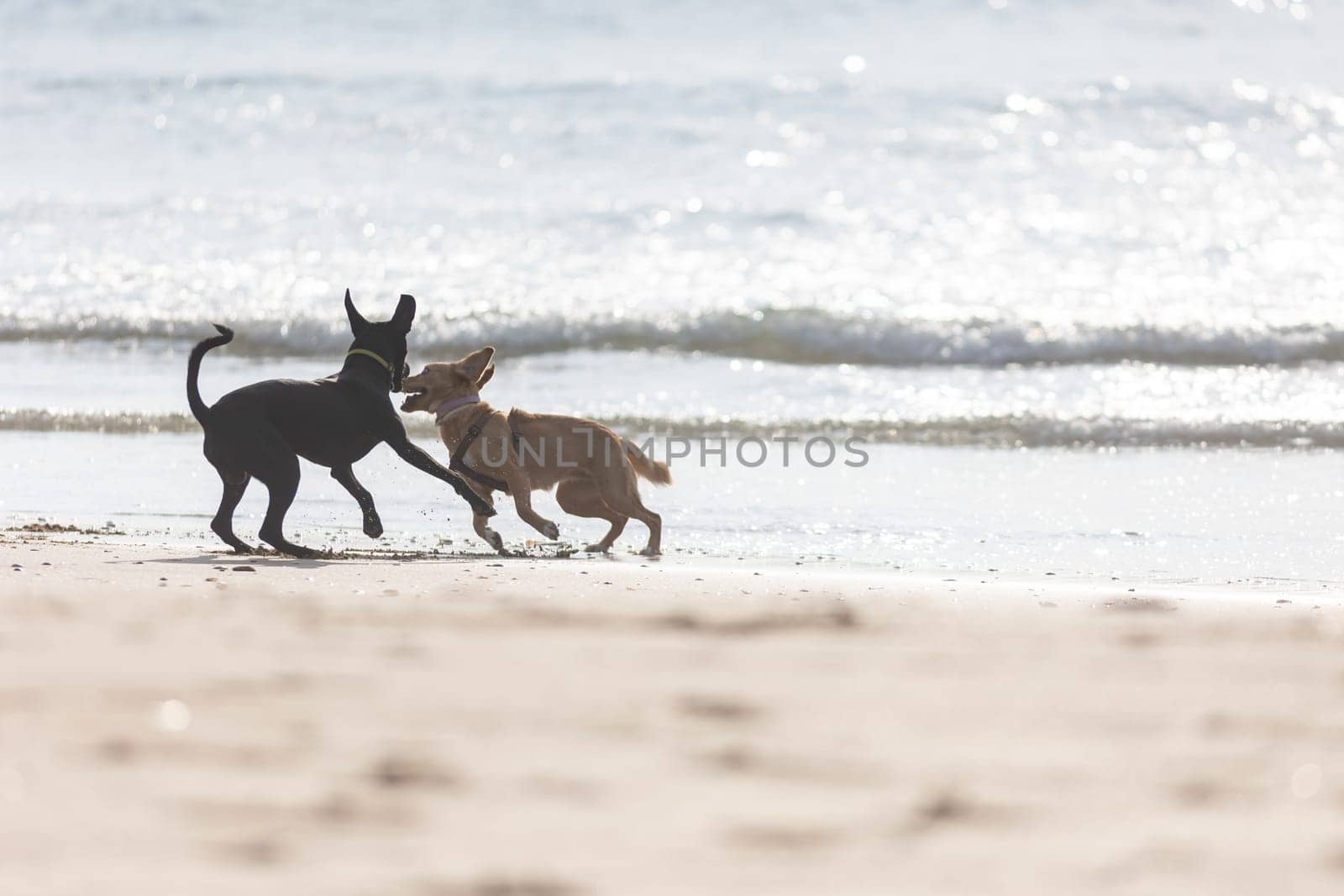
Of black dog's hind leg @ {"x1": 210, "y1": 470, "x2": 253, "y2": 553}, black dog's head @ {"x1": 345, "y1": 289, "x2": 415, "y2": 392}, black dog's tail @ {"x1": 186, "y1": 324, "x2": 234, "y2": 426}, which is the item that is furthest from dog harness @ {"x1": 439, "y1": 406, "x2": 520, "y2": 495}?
black dog's tail @ {"x1": 186, "y1": 324, "x2": 234, "y2": 426}

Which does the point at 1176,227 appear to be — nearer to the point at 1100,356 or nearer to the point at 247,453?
the point at 1100,356

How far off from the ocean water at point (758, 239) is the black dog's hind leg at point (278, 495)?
985 mm

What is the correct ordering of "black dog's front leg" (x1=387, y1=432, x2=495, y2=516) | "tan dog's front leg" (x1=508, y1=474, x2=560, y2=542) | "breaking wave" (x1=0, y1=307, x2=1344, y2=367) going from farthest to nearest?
"breaking wave" (x1=0, y1=307, x2=1344, y2=367), "tan dog's front leg" (x1=508, y1=474, x2=560, y2=542), "black dog's front leg" (x1=387, y1=432, x2=495, y2=516)

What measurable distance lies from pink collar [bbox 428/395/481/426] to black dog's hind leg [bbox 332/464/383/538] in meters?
0.54

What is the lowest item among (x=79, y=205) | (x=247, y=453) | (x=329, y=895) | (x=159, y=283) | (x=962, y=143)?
(x=329, y=895)

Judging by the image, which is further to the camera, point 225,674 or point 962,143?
point 962,143

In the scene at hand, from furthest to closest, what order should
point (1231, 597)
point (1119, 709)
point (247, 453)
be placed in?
point (247, 453), point (1231, 597), point (1119, 709)

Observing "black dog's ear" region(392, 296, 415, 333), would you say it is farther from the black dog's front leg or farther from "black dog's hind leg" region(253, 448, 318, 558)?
"black dog's hind leg" region(253, 448, 318, 558)

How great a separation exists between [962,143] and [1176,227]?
3617 mm

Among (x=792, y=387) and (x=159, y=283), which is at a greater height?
(x=159, y=283)

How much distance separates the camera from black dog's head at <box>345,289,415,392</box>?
21.9ft

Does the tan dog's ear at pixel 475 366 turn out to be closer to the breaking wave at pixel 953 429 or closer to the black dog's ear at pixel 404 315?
the black dog's ear at pixel 404 315

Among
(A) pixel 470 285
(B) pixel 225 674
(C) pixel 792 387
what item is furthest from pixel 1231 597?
(A) pixel 470 285

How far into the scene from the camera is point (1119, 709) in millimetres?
3320
